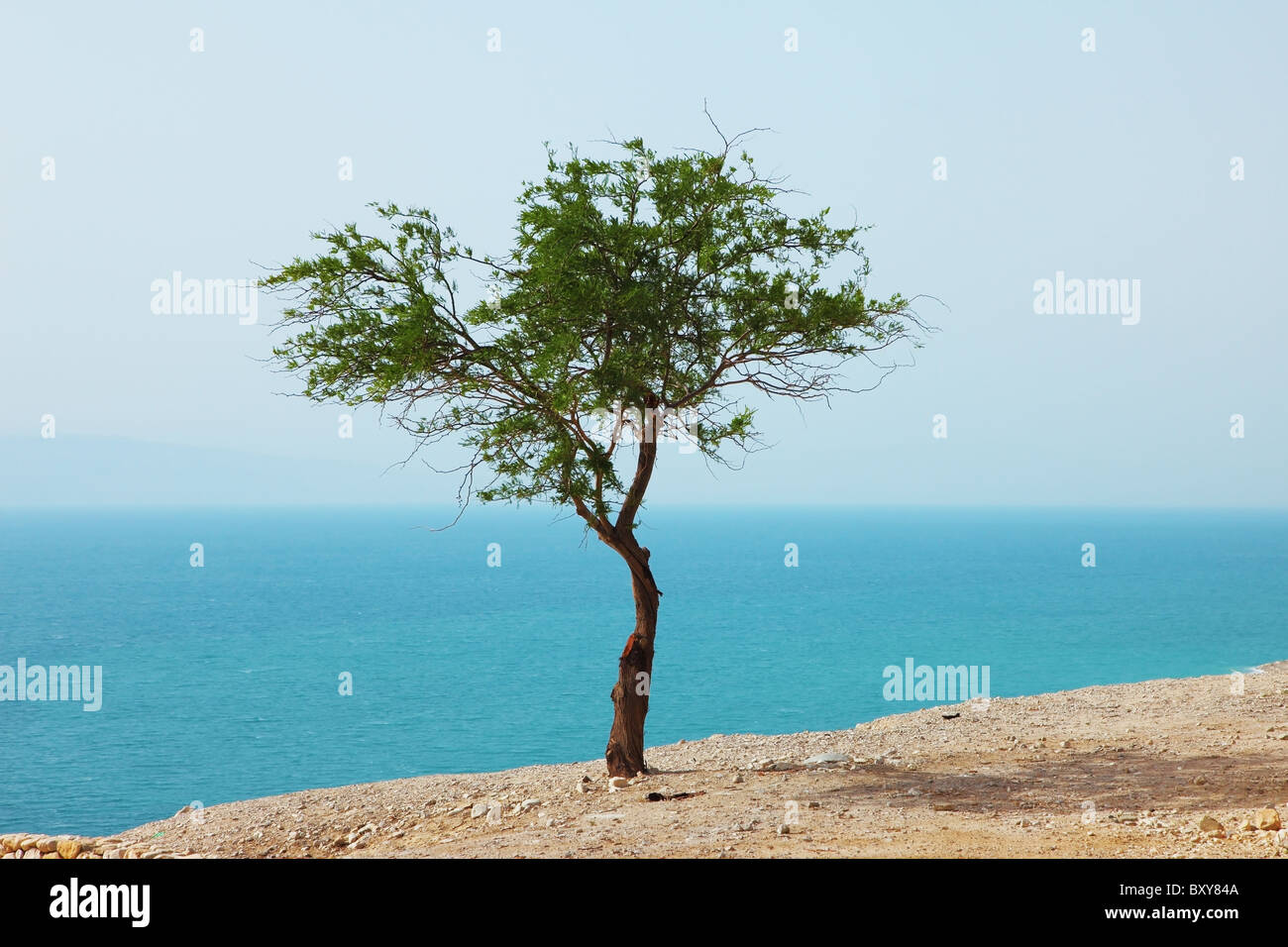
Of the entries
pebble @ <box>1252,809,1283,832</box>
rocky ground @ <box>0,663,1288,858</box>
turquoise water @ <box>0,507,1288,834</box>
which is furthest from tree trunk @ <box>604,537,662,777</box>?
turquoise water @ <box>0,507,1288,834</box>

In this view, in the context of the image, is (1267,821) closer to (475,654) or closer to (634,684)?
(634,684)

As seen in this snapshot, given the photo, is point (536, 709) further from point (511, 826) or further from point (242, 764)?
point (511, 826)

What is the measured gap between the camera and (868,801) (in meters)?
14.3

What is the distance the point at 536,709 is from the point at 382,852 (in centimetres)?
4539

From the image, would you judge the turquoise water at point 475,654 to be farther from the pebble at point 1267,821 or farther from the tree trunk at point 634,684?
the pebble at point 1267,821

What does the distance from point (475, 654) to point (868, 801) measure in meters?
67.8

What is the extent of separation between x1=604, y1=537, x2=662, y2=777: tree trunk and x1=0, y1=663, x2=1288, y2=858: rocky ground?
55 centimetres

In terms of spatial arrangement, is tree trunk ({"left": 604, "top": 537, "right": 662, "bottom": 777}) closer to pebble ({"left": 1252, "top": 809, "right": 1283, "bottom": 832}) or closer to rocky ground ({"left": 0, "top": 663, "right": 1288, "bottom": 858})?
rocky ground ({"left": 0, "top": 663, "right": 1288, "bottom": 858})

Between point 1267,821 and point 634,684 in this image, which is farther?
point 634,684

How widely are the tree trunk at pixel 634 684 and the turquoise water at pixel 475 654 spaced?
27700 mm

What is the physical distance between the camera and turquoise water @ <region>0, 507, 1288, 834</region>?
1886 inches

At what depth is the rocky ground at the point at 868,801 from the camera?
11.6 m

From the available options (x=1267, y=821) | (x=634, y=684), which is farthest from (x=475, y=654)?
(x=1267, y=821)
